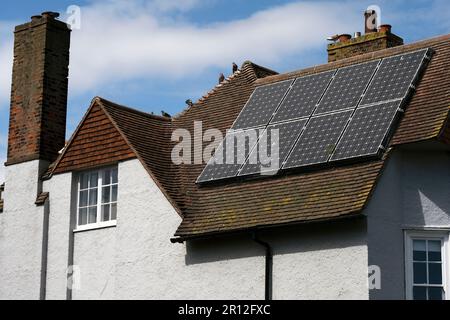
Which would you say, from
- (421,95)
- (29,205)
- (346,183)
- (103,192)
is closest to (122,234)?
(103,192)

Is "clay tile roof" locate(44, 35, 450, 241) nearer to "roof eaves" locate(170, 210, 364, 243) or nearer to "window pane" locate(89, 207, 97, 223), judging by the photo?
"roof eaves" locate(170, 210, 364, 243)

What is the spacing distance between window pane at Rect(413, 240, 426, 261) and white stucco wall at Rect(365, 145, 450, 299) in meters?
0.31

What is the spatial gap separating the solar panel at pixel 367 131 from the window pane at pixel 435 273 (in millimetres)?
2446

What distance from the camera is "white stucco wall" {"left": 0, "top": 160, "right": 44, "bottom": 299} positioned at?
2572 cm

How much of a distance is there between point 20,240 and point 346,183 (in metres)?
9.05

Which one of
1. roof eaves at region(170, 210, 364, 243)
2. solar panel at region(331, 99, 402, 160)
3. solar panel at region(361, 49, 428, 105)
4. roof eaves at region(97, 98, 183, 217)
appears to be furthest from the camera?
roof eaves at region(97, 98, 183, 217)

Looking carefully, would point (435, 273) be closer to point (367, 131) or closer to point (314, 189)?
point (314, 189)

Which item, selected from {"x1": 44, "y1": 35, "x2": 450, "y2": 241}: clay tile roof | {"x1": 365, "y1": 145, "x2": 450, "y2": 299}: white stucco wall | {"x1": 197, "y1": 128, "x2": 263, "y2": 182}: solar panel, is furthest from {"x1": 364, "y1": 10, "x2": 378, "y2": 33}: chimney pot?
{"x1": 365, "y1": 145, "x2": 450, "y2": 299}: white stucco wall

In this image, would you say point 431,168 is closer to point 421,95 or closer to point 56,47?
point 421,95

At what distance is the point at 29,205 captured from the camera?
1037 inches

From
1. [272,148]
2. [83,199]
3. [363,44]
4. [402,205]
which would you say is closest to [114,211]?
[83,199]

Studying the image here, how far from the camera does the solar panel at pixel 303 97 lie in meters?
24.0

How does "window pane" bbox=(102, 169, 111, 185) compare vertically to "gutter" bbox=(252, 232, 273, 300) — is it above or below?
above

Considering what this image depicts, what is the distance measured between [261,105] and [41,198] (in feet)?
18.7
